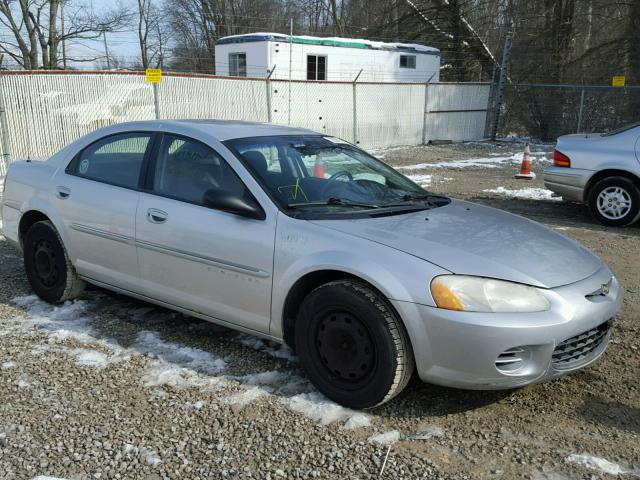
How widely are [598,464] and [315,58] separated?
19.1 m

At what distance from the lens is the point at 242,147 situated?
12.9ft

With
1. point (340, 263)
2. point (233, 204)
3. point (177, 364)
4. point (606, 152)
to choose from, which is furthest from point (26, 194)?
point (606, 152)

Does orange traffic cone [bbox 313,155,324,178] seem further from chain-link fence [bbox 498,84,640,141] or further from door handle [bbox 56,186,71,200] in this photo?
chain-link fence [bbox 498,84,640,141]

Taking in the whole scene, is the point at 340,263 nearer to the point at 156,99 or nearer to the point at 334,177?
the point at 334,177

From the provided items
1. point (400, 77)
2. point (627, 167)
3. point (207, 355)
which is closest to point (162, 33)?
point (400, 77)

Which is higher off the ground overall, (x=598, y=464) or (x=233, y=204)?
(x=233, y=204)

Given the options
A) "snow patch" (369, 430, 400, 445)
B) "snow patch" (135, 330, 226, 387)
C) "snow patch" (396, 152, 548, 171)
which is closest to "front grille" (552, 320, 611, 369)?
"snow patch" (369, 430, 400, 445)

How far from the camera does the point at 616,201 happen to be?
26.0 feet

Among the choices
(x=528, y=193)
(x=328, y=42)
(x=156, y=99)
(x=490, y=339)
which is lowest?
(x=528, y=193)

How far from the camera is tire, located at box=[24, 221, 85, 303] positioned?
4.70 m

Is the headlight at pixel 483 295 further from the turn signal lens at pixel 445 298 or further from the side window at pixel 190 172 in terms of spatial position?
the side window at pixel 190 172

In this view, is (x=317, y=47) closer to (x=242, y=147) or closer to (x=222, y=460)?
(x=242, y=147)

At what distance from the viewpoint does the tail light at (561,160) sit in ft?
27.2

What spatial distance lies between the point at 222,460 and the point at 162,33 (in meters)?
42.4
